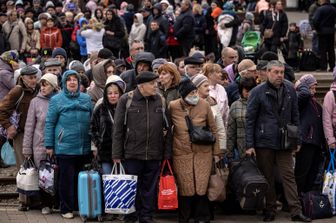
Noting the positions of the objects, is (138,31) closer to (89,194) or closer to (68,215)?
(68,215)

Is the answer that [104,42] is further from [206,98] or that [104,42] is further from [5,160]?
[206,98]

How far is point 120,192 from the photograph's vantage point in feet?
41.0

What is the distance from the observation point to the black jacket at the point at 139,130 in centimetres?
1250

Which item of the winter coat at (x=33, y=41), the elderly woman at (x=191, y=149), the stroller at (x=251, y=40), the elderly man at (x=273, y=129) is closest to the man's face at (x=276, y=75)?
the elderly man at (x=273, y=129)

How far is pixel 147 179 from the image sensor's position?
499 inches

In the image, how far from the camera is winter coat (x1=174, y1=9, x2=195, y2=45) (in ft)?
77.2

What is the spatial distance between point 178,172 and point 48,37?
10.8 m

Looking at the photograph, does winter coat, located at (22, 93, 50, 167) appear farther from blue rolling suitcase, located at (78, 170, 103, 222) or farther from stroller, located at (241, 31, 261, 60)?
stroller, located at (241, 31, 261, 60)

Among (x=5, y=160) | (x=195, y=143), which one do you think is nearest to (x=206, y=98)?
(x=195, y=143)

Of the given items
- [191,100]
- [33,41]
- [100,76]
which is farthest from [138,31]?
[191,100]

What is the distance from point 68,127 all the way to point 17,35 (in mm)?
10566

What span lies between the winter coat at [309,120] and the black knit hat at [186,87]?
6.19 feet

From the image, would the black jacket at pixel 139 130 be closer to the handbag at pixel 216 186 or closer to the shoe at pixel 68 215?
the handbag at pixel 216 186

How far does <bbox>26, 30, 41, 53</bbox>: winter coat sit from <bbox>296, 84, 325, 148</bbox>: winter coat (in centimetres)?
1031
